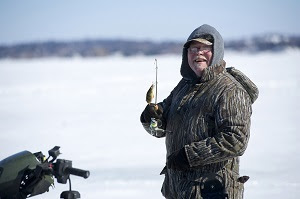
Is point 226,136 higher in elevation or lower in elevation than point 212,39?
lower

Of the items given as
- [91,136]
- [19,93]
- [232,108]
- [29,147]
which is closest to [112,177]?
[29,147]

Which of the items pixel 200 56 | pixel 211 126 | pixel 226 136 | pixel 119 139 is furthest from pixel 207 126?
pixel 119 139

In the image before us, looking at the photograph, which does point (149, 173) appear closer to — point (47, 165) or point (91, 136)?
point (91, 136)

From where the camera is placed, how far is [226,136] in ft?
11.6

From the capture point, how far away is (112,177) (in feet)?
26.5

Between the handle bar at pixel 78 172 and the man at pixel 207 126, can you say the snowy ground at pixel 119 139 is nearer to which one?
the man at pixel 207 126

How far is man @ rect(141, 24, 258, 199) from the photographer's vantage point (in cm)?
357

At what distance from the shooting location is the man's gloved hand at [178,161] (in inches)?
142

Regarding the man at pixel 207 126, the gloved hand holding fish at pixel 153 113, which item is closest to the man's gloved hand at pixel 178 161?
the man at pixel 207 126

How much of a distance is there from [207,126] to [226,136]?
17cm

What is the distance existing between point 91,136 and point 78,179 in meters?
3.86

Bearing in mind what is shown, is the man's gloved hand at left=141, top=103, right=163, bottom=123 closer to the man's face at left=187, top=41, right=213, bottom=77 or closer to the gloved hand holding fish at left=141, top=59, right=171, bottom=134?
the gloved hand holding fish at left=141, top=59, right=171, bottom=134

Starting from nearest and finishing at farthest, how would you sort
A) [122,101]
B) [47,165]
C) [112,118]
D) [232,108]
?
[47,165] → [232,108] → [112,118] → [122,101]

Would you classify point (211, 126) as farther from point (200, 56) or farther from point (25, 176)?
point (25, 176)
